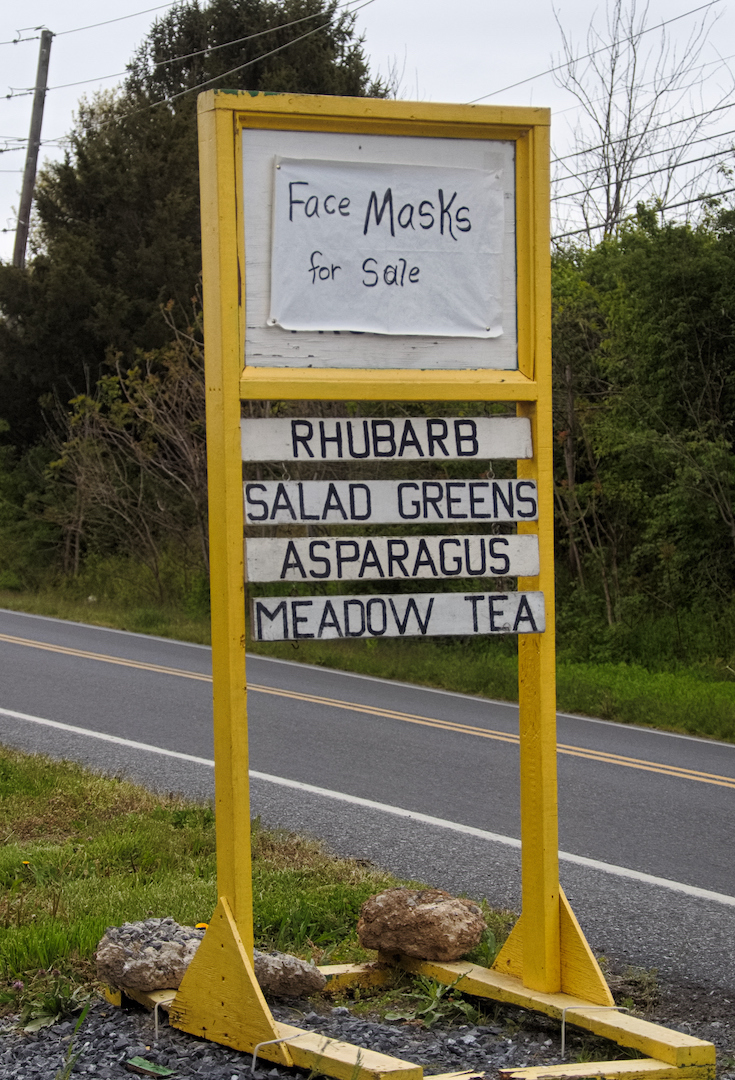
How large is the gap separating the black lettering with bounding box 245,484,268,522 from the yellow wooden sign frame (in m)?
0.04

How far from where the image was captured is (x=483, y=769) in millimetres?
8602

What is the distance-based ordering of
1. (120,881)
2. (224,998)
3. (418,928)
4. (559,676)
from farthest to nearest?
(559,676), (120,881), (418,928), (224,998)

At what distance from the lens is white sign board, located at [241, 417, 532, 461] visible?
11.8 feet

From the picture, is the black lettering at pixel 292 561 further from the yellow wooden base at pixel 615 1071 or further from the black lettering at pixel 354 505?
the yellow wooden base at pixel 615 1071

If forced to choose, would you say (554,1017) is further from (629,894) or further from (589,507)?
(589,507)

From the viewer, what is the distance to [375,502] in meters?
3.64

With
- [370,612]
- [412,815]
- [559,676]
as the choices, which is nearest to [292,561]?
[370,612]

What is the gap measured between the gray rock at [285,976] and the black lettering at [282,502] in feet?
4.74

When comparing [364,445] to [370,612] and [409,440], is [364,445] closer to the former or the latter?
Result: [409,440]

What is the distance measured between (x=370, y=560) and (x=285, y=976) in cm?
139

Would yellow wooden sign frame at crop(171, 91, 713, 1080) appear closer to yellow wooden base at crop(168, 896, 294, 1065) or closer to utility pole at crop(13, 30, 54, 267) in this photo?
yellow wooden base at crop(168, 896, 294, 1065)

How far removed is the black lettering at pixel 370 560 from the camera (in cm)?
360

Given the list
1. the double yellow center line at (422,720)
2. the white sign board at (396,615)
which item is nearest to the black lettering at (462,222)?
the white sign board at (396,615)

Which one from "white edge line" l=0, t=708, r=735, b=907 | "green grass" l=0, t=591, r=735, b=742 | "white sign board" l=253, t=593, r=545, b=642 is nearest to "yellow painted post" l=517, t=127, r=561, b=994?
"white sign board" l=253, t=593, r=545, b=642
